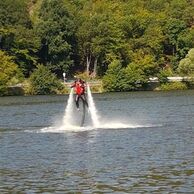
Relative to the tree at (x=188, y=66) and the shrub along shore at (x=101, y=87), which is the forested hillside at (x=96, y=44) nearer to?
the tree at (x=188, y=66)

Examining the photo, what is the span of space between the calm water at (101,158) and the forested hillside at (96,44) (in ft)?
248

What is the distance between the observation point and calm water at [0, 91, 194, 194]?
25969 mm

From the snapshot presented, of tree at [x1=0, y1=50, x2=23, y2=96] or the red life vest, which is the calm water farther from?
tree at [x1=0, y1=50, x2=23, y2=96]

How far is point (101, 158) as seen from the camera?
1300 inches

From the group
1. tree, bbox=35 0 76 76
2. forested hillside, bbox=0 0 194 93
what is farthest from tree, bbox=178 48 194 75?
tree, bbox=35 0 76 76

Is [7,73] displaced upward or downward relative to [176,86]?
upward

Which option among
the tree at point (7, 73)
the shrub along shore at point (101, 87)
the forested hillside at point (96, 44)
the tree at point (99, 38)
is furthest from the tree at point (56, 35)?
the tree at point (7, 73)

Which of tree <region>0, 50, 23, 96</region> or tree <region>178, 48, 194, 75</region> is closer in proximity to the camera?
tree <region>0, 50, 23, 96</region>

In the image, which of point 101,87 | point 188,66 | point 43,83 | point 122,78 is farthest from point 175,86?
point 43,83

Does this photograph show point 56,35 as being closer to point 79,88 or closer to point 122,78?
point 122,78

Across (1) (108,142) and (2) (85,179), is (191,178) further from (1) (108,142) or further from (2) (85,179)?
(1) (108,142)

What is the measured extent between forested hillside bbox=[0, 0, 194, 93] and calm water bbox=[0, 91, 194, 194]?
7551 centimetres

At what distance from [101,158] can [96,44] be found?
107 m

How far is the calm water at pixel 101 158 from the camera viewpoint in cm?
2597
